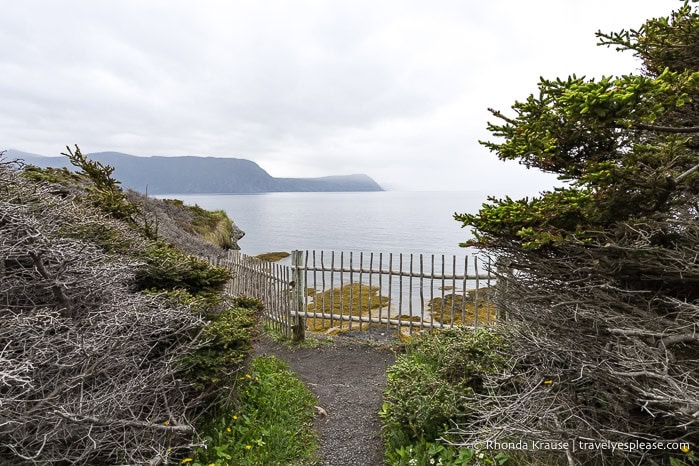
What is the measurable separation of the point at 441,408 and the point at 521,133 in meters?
2.95

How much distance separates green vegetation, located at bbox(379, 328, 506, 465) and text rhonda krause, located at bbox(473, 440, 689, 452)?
151 millimetres

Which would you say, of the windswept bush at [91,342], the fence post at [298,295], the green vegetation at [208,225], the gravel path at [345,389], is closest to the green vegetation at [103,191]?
the windswept bush at [91,342]

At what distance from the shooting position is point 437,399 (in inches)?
164

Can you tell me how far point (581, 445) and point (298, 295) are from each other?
20.7 ft

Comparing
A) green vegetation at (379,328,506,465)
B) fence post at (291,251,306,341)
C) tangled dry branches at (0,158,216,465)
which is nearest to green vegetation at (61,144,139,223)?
tangled dry branches at (0,158,216,465)

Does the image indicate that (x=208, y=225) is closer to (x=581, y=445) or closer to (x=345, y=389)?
(x=345, y=389)

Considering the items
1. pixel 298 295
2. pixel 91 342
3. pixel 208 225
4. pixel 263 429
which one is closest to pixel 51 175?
pixel 91 342

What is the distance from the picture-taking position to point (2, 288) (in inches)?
123

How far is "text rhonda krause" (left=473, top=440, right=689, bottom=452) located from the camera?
2656mm

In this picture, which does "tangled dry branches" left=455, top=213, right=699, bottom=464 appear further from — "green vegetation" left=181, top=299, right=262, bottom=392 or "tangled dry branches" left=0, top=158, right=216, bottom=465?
"tangled dry branches" left=0, top=158, right=216, bottom=465

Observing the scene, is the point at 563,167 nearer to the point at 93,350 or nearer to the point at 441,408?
the point at 441,408

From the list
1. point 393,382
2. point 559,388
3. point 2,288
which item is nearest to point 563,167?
point 559,388

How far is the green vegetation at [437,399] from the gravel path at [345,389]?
1.08ft

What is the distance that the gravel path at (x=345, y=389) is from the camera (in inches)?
170
